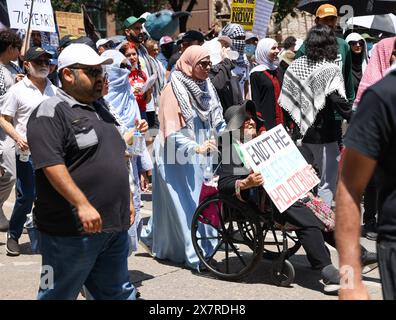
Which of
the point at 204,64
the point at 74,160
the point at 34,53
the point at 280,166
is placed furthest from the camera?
the point at 34,53

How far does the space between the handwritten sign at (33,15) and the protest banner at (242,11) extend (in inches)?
120

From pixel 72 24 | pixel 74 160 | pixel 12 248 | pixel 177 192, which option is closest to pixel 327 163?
pixel 177 192

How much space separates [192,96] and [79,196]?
8.27 feet

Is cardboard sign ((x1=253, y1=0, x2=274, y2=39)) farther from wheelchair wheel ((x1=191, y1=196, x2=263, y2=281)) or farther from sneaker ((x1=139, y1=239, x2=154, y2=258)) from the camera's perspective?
wheelchair wheel ((x1=191, y1=196, x2=263, y2=281))

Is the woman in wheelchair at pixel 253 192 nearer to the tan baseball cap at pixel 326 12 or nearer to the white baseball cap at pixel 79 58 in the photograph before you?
the white baseball cap at pixel 79 58

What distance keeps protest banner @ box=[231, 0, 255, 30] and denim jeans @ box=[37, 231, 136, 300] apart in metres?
7.66

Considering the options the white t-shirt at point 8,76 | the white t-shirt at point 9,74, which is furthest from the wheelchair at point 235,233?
the white t-shirt at point 9,74

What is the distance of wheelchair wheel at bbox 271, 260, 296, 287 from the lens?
17.4 feet

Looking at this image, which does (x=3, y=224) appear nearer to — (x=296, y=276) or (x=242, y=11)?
(x=296, y=276)

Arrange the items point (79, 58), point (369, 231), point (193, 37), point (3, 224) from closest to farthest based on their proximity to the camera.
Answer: point (79, 58), point (369, 231), point (3, 224), point (193, 37)

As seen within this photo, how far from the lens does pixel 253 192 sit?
545 centimetres

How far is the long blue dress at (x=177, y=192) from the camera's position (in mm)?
5828

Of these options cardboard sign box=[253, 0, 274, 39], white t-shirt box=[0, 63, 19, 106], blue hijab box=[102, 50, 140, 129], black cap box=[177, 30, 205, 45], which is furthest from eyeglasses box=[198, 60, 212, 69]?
cardboard sign box=[253, 0, 274, 39]
